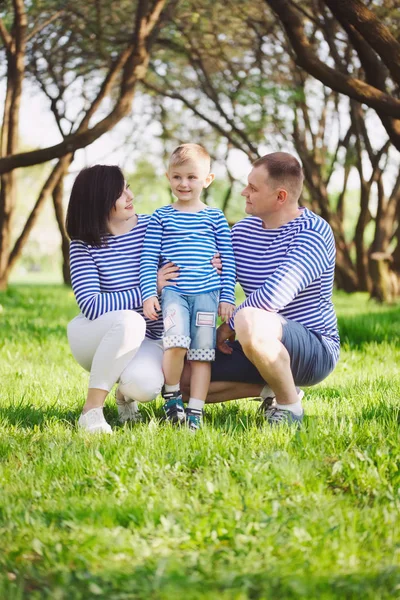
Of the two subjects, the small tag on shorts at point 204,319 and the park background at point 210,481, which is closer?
the park background at point 210,481

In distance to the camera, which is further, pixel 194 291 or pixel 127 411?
pixel 127 411

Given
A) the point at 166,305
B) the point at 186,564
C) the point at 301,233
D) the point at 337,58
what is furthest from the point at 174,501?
the point at 337,58

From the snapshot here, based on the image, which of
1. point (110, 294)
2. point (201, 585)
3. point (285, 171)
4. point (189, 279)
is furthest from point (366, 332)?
point (201, 585)

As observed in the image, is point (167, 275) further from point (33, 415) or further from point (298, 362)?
point (33, 415)

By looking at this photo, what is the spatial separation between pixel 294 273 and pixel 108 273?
1.01 m

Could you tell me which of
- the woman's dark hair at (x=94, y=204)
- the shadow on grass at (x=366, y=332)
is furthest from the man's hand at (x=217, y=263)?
the shadow on grass at (x=366, y=332)

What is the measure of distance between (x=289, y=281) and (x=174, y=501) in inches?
62.6

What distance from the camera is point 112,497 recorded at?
2971 millimetres

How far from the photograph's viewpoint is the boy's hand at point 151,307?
4242 mm

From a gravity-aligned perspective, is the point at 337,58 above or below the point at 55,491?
above

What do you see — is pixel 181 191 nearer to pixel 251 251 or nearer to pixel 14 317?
pixel 251 251

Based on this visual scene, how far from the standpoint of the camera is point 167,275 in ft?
14.1

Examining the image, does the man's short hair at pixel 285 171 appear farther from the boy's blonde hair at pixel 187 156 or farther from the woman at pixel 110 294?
the woman at pixel 110 294

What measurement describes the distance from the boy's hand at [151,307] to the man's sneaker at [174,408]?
422mm
